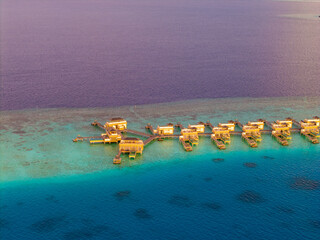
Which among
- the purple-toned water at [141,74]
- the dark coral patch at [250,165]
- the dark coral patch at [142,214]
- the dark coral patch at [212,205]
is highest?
the purple-toned water at [141,74]

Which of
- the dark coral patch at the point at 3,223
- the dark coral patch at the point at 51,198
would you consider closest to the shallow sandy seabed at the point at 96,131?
the dark coral patch at the point at 51,198

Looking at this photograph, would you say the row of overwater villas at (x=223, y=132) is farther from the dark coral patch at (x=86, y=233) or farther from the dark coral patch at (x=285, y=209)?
the dark coral patch at (x=86, y=233)

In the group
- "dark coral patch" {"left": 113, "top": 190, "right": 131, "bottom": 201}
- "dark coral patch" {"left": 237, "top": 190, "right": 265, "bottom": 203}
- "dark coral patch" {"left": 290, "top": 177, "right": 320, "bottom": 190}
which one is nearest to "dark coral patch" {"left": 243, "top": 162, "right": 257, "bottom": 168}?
"dark coral patch" {"left": 290, "top": 177, "right": 320, "bottom": 190}

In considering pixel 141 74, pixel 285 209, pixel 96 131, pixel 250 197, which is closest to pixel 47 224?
pixel 250 197

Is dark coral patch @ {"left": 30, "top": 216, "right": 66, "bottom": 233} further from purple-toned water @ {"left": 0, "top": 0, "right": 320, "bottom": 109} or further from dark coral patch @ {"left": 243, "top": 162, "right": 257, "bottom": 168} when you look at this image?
purple-toned water @ {"left": 0, "top": 0, "right": 320, "bottom": 109}

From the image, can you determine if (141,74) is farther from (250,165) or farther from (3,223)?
(3,223)

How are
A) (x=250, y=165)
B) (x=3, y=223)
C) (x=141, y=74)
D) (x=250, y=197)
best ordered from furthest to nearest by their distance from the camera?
(x=141, y=74), (x=250, y=165), (x=250, y=197), (x=3, y=223)
